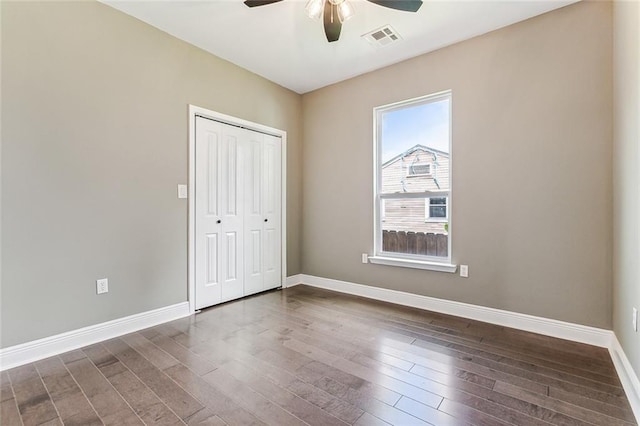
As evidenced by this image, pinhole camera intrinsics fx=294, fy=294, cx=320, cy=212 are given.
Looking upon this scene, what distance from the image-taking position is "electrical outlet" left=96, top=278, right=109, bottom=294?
8.08ft

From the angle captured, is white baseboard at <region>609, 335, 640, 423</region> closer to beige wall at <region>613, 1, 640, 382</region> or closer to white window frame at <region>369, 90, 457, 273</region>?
beige wall at <region>613, 1, 640, 382</region>

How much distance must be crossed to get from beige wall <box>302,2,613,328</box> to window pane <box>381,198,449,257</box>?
20cm

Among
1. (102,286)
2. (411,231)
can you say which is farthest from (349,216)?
(102,286)

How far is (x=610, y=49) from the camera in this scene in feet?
7.63

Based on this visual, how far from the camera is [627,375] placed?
1.80 meters

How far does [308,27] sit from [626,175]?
2.75 m

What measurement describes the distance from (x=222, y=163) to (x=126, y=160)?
0.98 m

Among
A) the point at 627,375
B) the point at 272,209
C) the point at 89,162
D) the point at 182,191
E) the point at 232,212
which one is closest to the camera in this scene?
the point at 627,375

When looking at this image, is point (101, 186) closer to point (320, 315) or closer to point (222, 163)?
point (222, 163)

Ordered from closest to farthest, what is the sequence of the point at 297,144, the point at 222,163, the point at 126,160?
the point at 126,160, the point at 222,163, the point at 297,144

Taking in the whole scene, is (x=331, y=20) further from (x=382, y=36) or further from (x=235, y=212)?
(x=235, y=212)

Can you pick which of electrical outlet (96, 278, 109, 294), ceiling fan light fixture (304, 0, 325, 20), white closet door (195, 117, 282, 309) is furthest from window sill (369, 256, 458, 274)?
electrical outlet (96, 278, 109, 294)

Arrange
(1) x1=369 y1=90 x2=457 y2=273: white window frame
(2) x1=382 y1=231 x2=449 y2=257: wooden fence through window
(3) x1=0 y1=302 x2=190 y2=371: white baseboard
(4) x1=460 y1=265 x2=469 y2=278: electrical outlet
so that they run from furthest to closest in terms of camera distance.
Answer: (2) x1=382 y1=231 x2=449 y2=257: wooden fence through window → (1) x1=369 y1=90 x2=457 y2=273: white window frame → (4) x1=460 y1=265 x2=469 y2=278: electrical outlet → (3) x1=0 y1=302 x2=190 y2=371: white baseboard

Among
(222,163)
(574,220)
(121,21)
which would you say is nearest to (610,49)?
(574,220)
